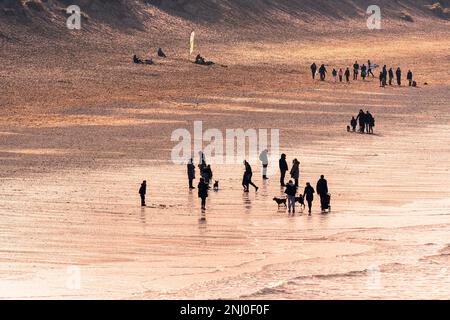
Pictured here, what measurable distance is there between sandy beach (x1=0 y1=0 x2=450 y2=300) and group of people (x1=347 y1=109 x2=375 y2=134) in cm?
49

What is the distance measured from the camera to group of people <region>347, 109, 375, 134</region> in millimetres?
44094

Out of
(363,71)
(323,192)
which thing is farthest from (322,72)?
(323,192)

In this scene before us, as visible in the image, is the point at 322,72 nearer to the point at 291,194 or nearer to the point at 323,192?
the point at 323,192

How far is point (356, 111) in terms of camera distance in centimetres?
5122

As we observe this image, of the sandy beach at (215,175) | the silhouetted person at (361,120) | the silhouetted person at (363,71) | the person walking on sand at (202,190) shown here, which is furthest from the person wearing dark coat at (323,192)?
the silhouetted person at (363,71)

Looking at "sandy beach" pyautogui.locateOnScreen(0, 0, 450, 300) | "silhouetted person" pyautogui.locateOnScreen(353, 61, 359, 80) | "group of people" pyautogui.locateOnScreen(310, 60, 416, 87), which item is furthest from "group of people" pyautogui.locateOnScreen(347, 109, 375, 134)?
"silhouetted person" pyautogui.locateOnScreen(353, 61, 359, 80)

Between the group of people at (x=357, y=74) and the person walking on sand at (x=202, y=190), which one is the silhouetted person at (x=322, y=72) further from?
the person walking on sand at (x=202, y=190)

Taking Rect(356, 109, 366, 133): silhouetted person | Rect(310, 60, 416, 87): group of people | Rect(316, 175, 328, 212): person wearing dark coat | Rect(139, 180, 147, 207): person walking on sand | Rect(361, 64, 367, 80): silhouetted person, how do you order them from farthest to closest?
Rect(361, 64, 367, 80): silhouetted person
Rect(310, 60, 416, 87): group of people
Rect(356, 109, 366, 133): silhouetted person
Rect(139, 180, 147, 207): person walking on sand
Rect(316, 175, 328, 212): person wearing dark coat

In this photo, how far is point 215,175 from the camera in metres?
34.6

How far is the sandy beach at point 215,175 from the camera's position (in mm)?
22438

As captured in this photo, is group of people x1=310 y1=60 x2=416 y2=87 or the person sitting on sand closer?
the person sitting on sand

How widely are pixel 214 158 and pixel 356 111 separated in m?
14.5

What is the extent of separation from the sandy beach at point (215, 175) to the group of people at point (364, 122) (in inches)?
19.2

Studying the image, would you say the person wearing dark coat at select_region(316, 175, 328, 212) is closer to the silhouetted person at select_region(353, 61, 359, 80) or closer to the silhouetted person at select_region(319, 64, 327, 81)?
the silhouetted person at select_region(319, 64, 327, 81)
